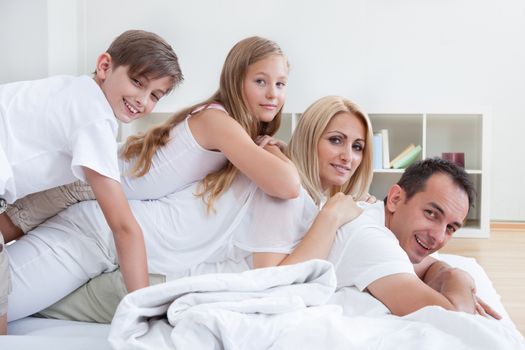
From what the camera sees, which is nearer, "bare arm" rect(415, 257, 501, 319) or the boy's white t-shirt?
"bare arm" rect(415, 257, 501, 319)

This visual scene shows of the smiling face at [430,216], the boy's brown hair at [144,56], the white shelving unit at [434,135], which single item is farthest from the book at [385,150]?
the boy's brown hair at [144,56]

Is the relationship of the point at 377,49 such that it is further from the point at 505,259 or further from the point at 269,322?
the point at 269,322

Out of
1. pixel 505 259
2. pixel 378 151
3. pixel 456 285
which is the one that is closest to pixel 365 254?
pixel 456 285

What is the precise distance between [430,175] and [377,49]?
3615 mm

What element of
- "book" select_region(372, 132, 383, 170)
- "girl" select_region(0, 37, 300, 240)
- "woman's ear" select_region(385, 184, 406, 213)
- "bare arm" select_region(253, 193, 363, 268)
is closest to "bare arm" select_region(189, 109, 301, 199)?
"girl" select_region(0, 37, 300, 240)

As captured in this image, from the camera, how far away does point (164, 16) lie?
17.7 feet

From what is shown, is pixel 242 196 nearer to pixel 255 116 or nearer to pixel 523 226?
pixel 255 116

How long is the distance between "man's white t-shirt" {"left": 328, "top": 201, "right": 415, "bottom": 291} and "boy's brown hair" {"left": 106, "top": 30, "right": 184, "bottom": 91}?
1.94ft

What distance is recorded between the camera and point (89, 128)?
5.31 feet

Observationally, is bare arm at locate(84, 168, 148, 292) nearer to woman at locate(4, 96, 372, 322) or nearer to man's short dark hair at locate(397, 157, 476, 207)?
woman at locate(4, 96, 372, 322)

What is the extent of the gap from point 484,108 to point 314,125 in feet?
10.1

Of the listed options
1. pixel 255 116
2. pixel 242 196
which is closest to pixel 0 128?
pixel 242 196

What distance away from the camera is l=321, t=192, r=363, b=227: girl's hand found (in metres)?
1.66

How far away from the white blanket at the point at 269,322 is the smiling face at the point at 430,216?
18.7 inches
